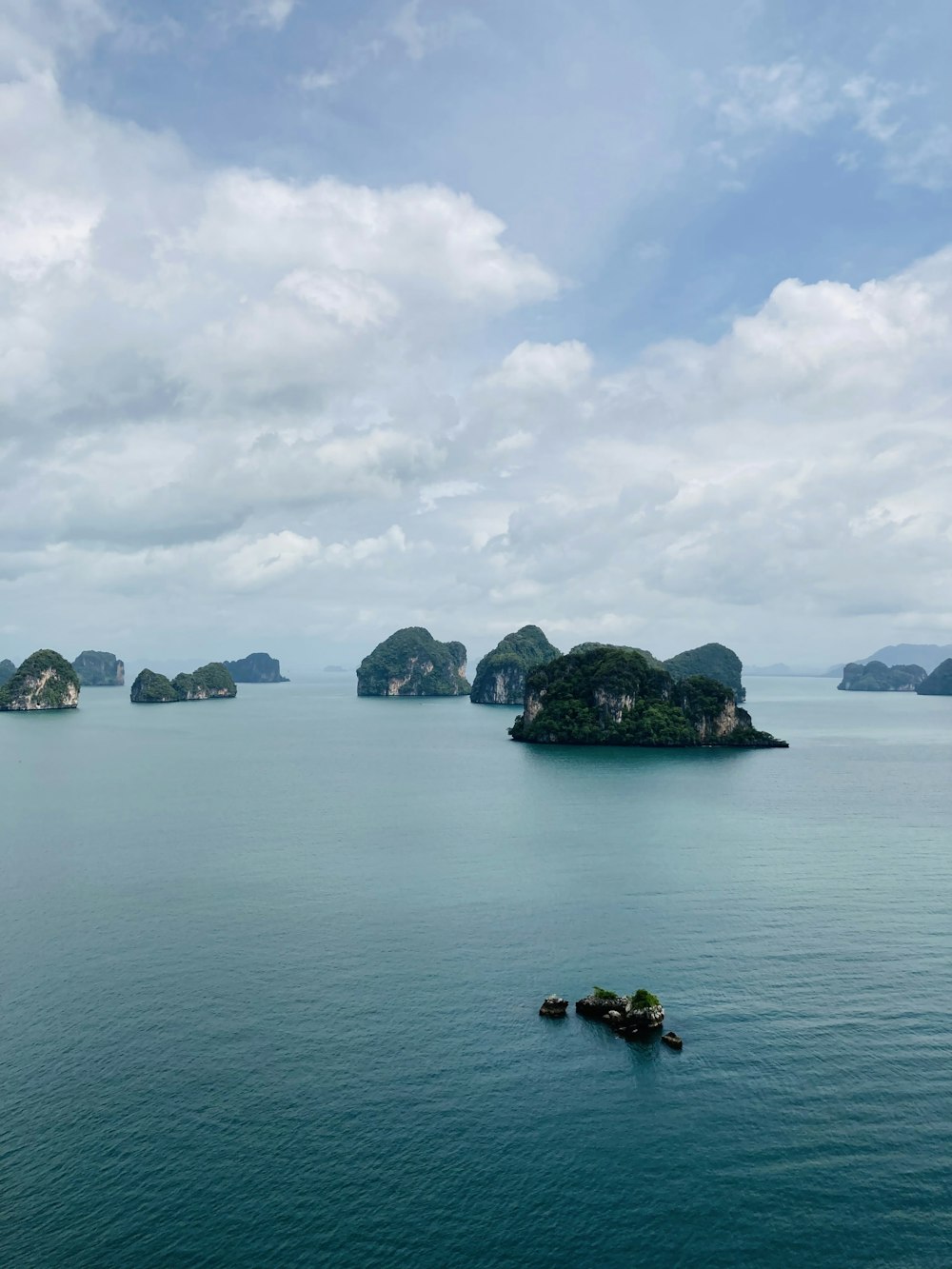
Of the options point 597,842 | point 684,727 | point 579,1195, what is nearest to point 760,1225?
point 579,1195

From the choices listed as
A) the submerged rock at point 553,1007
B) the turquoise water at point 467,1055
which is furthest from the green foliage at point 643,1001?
the submerged rock at point 553,1007

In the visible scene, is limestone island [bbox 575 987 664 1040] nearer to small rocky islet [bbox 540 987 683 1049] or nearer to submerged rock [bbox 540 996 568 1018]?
small rocky islet [bbox 540 987 683 1049]

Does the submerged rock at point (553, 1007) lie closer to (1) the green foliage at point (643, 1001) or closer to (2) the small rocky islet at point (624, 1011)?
(2) the small rocky islet at point (624, 1011)

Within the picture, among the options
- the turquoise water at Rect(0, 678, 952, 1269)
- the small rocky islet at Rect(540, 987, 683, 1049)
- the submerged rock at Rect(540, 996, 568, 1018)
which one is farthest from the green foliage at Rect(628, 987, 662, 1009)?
the submerged rock at Rect(540, 996, 568, 1018)

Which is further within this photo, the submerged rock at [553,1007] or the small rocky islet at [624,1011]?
the submerged rock at [553,1007]

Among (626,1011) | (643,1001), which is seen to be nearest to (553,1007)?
(626,1011)

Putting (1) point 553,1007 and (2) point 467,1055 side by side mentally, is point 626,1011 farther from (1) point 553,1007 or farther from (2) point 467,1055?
(2) point 467,1055
